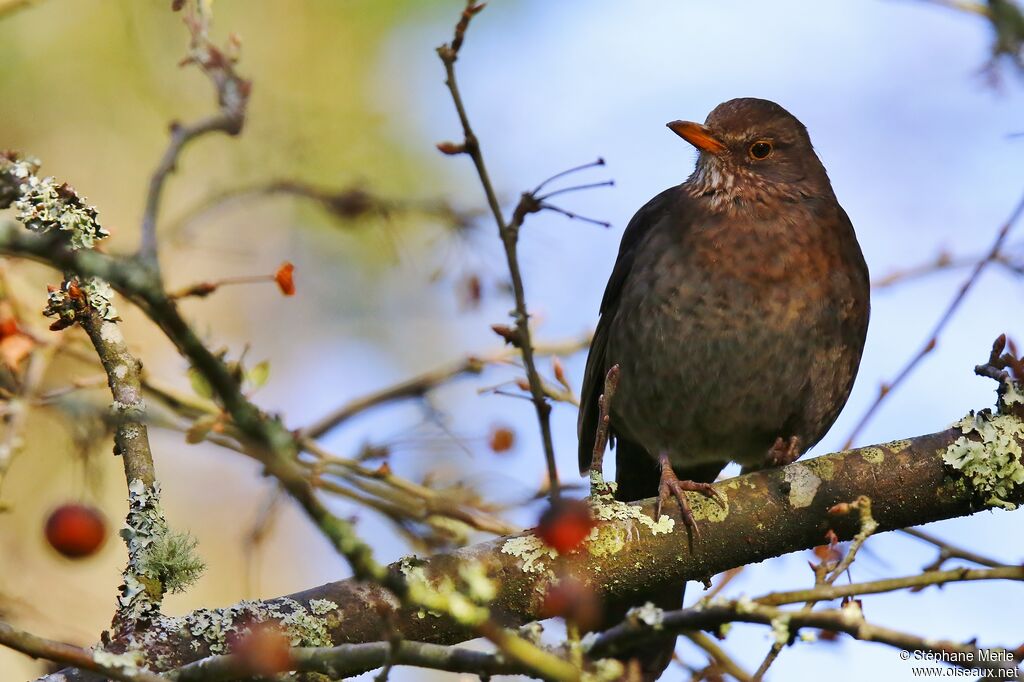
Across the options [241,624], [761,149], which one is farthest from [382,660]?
[761,149]

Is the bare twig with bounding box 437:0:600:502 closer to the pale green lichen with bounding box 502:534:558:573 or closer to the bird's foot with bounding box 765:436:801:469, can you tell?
the pale green lichen with bounding box 502:534:558:573

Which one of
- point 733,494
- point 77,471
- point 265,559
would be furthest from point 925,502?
point 265,559

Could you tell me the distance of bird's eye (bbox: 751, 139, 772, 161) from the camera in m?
5.01

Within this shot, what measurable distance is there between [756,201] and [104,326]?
2709 mm

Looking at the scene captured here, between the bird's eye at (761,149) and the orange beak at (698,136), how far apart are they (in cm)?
14

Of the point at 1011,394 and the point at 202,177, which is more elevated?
the point at 202,177

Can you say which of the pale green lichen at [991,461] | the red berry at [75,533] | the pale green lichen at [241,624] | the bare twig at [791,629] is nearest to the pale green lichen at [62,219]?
the red berry at [75,533]

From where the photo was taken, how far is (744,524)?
354cm

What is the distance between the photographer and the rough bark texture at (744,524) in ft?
10.8

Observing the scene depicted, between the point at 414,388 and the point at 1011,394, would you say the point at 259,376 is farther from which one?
the point at 1011,394

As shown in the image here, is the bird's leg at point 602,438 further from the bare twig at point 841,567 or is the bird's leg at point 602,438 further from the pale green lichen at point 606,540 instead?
the bare twig at point 841,567

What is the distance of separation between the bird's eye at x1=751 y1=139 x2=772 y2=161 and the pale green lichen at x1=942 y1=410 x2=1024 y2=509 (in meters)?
1.88

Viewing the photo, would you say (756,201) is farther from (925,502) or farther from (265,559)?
(265,559)

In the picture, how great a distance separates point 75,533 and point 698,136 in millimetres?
2998
